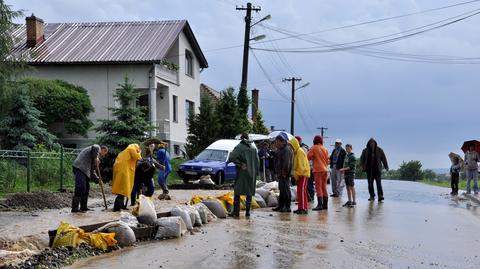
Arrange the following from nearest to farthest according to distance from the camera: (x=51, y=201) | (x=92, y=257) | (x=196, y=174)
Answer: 1. (x=92, y=257)
2. (x=51, y=201)
3. (x=196, y=174)

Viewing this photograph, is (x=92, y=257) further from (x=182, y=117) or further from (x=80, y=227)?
(x=182, y=117)

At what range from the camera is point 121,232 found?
9945 mm

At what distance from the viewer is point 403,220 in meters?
13.9

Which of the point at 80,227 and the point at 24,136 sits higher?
the point at 24,136

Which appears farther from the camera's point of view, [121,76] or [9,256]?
[121,76]

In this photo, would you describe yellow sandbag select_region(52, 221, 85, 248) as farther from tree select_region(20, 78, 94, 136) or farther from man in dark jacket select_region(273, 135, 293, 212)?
tree select_region(20, 78, 94, 136)

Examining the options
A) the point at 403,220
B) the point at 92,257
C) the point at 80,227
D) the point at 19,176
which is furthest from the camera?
the point at 19,176

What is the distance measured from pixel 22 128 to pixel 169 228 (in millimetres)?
19220

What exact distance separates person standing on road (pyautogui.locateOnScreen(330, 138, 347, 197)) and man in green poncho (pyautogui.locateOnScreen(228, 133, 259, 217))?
4822mm

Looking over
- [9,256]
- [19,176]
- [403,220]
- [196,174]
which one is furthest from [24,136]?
[9,256]

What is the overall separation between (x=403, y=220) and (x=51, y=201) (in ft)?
26.4

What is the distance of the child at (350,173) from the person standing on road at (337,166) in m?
0.19

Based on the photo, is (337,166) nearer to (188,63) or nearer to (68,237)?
(68,237)

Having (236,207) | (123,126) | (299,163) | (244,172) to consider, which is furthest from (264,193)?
(123,126)
